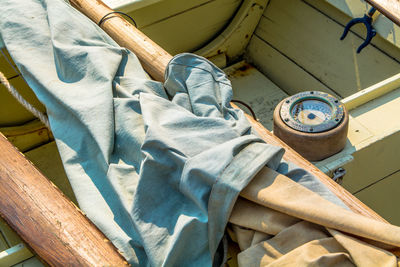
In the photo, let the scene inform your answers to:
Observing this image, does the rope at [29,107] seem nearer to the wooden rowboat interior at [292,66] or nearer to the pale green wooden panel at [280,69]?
the wooden rowboat interior at [292,66]

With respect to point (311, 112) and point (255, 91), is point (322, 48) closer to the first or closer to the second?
point (255, 91)

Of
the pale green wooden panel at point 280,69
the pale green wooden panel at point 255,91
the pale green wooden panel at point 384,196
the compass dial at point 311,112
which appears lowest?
the pale green wooden panel at point 255,91

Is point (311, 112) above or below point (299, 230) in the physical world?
below

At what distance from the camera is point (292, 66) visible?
3139 millimetres

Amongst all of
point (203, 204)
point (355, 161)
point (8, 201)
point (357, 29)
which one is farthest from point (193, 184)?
point (357, 29)

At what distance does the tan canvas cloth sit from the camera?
1.03 metres

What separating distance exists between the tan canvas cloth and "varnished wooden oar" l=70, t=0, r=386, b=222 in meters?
0.28

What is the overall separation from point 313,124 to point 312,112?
8cm

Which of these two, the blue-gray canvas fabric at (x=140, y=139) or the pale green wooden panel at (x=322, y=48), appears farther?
the pale green wooden panel at (x=322, y=48)

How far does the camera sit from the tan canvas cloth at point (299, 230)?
103 centimetres

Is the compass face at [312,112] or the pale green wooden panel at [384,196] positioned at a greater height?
the compass face at [312,112]

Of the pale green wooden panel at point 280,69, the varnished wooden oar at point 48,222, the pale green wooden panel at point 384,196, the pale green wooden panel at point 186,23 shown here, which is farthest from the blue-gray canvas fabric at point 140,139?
the pale green wooden panel at point 280,69

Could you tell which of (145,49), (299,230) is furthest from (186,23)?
(299,230)

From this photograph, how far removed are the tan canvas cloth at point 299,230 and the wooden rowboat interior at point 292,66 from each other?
72cm
